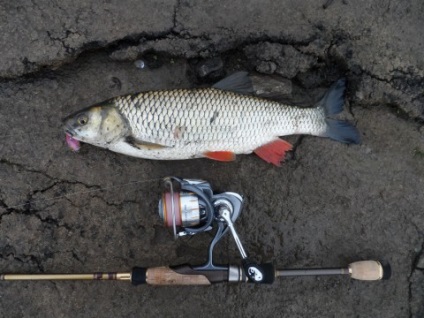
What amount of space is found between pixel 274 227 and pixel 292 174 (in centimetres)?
42

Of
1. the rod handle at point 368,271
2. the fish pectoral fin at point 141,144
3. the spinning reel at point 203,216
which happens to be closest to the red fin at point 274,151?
the spinning reel at point 203,216

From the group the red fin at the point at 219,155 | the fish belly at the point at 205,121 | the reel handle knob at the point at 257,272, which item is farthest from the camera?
the red fin at the point at 219,155

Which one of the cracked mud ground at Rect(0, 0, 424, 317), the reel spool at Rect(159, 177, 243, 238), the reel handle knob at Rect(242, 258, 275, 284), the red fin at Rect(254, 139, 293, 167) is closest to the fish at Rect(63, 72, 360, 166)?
the red fin at Rect(254, 139, 293, 167)

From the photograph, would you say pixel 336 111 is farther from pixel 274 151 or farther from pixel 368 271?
pixel 368 271

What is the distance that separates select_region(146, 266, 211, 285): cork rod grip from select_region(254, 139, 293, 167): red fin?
3.14 ft

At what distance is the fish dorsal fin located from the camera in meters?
3.13

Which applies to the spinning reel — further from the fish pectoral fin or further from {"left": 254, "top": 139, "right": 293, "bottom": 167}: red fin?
{"left": 254, "top": 139, "right": 293, "bottom": 167}: red fin

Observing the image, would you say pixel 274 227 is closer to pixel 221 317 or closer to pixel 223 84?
pixel 221 317

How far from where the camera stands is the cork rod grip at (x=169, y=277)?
9.50 ft

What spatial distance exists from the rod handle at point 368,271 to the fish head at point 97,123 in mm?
1840

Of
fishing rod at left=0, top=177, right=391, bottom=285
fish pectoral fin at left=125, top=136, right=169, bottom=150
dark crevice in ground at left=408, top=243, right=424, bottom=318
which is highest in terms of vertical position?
fish pectoral fin at left=125, top=136, right=169, bottom=150

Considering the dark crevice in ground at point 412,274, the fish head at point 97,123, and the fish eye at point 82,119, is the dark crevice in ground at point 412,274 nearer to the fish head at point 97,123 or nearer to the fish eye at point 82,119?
the fish head at point 97,123

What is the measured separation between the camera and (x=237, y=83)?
3.15 metres

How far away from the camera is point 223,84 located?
3135 mm
